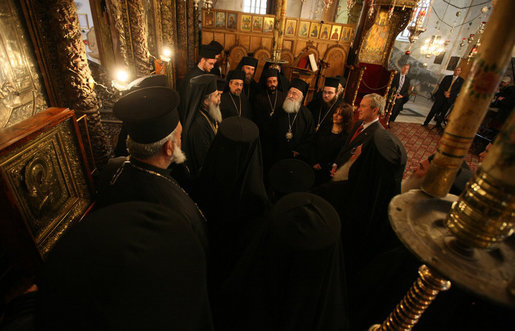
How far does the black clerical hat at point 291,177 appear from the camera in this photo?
132 inches

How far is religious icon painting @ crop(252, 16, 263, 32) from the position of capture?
1012cm

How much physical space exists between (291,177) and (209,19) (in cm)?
950

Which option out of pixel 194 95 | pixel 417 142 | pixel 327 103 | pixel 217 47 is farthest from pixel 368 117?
pixel 417 142

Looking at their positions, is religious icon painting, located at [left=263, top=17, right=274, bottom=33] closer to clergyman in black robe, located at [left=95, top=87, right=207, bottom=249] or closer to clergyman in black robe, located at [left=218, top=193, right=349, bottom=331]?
clergyman in black robe, located at [left=95, top=87, right=207, bottom=249]

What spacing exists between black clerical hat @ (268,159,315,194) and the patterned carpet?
4230 millimetres

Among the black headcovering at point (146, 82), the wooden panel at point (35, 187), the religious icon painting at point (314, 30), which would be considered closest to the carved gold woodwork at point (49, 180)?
the wooden panel at point (35, 187)

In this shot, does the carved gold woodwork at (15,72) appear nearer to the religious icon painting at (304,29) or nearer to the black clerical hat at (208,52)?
the black clerical hat at (208,52)

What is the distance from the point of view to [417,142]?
863cm

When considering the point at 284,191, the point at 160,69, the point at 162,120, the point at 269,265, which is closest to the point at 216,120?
the point at 284,191

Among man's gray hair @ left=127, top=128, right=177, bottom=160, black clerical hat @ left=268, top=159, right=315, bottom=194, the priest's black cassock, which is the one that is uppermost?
man's gray hair @ left=127, top=128, right=177, bottom=160

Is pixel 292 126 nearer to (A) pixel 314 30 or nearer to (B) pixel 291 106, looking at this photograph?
(B) pixel 291 106

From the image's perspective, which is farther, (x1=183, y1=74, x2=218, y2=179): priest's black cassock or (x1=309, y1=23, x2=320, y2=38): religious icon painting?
(x1=309, y1=23, x2=320, y2=38): religious icon painting

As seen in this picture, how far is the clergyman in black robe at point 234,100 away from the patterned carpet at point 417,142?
4576 millimetres

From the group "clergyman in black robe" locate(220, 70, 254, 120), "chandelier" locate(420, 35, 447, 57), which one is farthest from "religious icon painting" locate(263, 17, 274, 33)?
"chandelier" locate(420, 35, 447, 57)
